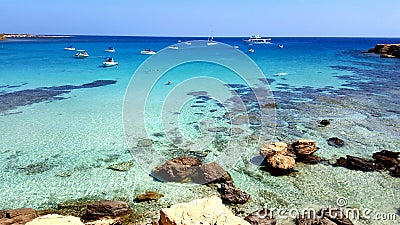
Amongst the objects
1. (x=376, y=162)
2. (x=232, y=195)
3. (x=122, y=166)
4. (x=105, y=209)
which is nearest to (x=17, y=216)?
(x=105, y=209)

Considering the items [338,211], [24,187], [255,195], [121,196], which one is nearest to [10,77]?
[24,187]

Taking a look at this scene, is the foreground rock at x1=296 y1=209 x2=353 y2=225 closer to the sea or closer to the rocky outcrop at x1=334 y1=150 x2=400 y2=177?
the sea

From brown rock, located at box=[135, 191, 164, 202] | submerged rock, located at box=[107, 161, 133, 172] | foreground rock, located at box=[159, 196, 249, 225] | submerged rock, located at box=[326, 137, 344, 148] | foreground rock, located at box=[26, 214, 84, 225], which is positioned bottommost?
submerged rock, located at box=[107, 161, 133, 172]

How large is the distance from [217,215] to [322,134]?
543 inches

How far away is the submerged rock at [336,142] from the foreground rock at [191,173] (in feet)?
22.7

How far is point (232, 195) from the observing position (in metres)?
11.3

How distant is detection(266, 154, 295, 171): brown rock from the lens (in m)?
13.4

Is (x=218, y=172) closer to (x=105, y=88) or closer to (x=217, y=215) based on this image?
(x=217, y=215)

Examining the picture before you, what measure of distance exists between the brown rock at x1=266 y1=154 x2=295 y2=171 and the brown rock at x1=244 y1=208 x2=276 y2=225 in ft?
10.9

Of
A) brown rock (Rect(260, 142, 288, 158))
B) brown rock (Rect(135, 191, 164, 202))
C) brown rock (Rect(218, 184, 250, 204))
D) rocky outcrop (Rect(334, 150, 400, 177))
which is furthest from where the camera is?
brown rock (Rect(260, 142, 288, 158))

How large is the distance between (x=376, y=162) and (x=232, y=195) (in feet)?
24.2

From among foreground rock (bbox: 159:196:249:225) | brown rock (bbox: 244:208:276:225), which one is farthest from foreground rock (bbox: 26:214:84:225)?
brown rock (bbox: 244:208:276:225)

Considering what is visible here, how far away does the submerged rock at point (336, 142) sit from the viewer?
16500mm

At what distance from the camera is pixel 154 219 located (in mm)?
10086
